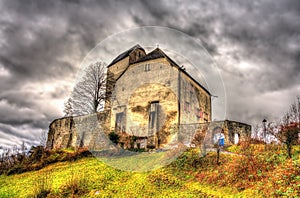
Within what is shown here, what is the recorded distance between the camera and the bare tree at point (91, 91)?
3206 centimetres

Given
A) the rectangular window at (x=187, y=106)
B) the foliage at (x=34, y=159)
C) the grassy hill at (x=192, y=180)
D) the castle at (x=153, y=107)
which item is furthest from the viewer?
the rectangular window at (x=187, y=106)

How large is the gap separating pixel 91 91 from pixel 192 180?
21.6m

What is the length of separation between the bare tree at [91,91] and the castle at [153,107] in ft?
3.08

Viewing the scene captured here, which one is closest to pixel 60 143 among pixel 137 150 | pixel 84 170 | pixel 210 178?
pixel 137 150

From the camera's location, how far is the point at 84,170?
645 inches

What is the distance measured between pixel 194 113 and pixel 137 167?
15298 mm

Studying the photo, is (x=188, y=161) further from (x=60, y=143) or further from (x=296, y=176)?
(x=60, y=143)

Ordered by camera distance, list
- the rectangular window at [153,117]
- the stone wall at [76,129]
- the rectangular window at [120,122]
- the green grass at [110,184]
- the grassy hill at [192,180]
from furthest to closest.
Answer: the stone wall at [76,129] < the rectangular window at [120,122] < the rectangular window at [153,117] < the green grass at [110,184] < the grassy hill at [192,180]

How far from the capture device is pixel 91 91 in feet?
106

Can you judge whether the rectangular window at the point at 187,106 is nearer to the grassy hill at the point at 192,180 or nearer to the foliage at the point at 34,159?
the foliage at the point at 34,159

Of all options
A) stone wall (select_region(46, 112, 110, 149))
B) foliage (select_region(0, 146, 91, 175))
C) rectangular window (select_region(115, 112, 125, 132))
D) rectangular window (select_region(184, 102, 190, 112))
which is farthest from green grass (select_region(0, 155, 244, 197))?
stone wall (select_region(46, 112, 110, 149))

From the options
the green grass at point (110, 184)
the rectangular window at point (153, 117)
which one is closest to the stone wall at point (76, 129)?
the rectangular window at point (153, 117)

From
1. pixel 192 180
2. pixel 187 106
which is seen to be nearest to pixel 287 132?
pixel 192 180

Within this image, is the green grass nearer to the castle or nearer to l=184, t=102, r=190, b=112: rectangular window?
the castle
